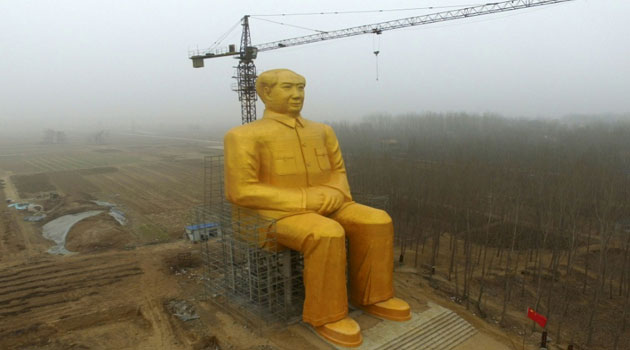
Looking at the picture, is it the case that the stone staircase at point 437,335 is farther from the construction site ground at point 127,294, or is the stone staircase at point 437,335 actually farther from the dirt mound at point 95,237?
the dirt mound at point 95,237

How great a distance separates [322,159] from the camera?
10.8 meters

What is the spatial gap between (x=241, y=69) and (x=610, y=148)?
3559cm

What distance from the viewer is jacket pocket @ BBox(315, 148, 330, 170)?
10.7 metres

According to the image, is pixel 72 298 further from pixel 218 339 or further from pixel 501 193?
pixel 501 193

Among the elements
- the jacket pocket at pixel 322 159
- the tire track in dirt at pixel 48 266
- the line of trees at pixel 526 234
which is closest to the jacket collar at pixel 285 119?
the jacket pocket at pixel 322 159

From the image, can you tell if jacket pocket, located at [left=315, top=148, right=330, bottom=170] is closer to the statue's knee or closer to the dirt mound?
the statue's knee

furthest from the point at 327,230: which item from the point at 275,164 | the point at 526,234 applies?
the point at 526,234

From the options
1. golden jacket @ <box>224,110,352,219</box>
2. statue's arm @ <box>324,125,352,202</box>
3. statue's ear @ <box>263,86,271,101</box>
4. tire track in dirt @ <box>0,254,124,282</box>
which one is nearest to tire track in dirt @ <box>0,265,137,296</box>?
tire track in dirt @ <box>0,254,124,282</box>

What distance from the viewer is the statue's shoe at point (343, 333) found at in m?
9.23

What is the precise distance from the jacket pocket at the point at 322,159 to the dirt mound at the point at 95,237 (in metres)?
10.9

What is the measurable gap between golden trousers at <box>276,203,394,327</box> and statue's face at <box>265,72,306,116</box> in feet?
8.93

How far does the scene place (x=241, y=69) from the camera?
93.3 ft

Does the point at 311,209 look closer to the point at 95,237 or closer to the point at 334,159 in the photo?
the point at 334,159

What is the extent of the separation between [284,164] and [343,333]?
403 centimetres
